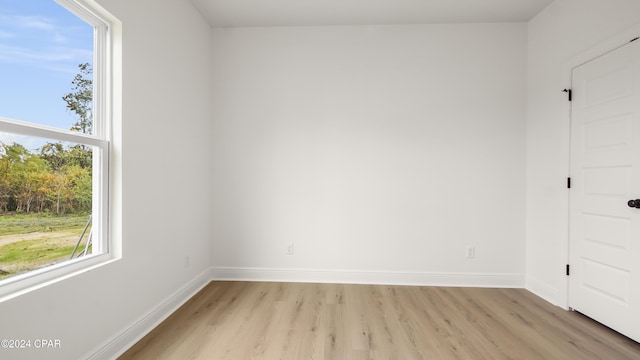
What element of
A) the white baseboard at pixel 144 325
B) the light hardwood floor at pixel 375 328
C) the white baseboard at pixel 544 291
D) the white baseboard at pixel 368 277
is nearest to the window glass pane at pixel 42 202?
the white baseboard at pixel 144 325

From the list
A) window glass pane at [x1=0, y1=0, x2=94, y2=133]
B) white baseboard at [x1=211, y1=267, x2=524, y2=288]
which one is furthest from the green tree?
white baseboard at [x1=211, y1=267, x2=524, y2=288]

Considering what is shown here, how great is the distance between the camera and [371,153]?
327 centimetres

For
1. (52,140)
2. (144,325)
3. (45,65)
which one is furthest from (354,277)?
(45,65)

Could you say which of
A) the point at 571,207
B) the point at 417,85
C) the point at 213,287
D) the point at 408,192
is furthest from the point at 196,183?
the point at 571,207

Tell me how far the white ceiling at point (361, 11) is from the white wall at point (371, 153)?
0.37 ft

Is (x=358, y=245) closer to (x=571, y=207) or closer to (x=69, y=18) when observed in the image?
(x=571, y=207)

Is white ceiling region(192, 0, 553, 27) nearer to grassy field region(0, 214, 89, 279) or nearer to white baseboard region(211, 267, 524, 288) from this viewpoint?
grassy field region(0, 214, 89, 279)

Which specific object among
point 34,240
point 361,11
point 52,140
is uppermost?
point 361,11

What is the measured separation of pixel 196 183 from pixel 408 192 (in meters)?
2.34

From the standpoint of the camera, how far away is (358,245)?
3277 millimetres

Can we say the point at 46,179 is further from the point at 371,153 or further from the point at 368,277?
the point at 368,277

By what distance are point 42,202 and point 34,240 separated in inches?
8.0

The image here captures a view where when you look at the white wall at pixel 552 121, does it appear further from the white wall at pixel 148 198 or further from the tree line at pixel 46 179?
the tree line at pixel 46 179

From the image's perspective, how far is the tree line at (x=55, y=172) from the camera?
1.39m
